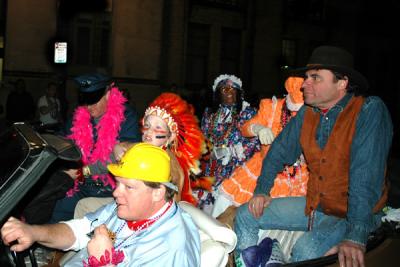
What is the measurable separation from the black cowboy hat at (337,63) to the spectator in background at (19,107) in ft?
32.6

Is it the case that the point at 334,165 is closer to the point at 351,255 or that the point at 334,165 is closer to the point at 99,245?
the point at 351,255

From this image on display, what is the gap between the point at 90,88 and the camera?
421 centimetres

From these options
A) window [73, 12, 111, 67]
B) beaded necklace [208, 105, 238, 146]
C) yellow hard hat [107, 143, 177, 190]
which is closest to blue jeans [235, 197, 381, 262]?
yellow hard hat [107, 143, 177, 190]

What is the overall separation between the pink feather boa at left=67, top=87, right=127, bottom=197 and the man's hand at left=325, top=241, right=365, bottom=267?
6.68 ft

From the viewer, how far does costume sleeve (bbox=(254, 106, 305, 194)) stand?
355 centimetres

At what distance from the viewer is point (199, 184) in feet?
15.8

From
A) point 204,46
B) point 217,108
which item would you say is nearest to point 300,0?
point 204,46

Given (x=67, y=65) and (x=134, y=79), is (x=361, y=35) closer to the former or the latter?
(x=134, y=79)

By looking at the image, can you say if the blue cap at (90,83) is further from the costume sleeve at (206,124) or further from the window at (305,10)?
the window at (305,10)

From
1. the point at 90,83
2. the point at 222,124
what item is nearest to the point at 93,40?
the point at 222,124

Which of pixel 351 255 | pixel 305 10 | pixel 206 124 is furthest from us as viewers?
pixel 305 10

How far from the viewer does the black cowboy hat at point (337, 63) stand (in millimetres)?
3158

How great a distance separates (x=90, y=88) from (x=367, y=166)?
2479 millimetres

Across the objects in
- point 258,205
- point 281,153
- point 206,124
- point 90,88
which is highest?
point 90,88
